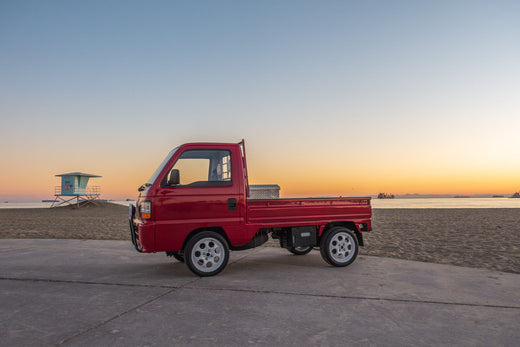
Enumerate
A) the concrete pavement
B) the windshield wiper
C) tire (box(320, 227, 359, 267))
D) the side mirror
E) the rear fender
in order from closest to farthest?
1. the concrete pavement
2. the side mirror
3. the windshield wiper
4. tire (box(320, 227, 359, 267))
5. the rear fender

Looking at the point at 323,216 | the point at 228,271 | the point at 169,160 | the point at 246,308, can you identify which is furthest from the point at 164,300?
the point at 323,216

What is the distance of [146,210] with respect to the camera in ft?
19.8

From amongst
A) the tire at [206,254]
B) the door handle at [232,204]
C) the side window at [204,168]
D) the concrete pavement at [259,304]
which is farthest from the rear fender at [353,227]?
the side window at [204,168]

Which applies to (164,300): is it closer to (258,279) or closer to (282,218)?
(258,279)

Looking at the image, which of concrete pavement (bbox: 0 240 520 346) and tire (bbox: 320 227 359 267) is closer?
concrete pavement (bbox: 0 240 520 346)

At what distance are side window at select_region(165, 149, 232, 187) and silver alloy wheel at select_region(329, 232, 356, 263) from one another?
93.9 inches

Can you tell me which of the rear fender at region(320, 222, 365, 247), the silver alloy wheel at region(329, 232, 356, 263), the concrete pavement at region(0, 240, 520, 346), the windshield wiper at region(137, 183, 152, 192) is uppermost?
the windshield wiper at region(137, 183, 152, 192)

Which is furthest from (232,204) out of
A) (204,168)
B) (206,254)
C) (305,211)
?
(305,211)

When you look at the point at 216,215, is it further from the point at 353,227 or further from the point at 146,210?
the point at 353,227

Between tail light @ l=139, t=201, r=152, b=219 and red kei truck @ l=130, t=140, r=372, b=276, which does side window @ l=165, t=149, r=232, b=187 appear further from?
tail light @ l=139, t=201, r=152, b=219

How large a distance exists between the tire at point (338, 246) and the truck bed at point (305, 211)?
267mm

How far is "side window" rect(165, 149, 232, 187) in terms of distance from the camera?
20.6ft

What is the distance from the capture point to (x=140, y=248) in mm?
6152

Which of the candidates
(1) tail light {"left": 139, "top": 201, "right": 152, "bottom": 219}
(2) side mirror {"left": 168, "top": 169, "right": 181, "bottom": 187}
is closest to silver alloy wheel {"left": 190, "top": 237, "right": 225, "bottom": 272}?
(1) tail light {"left": 139, "top": 201, "right": 152, "bottom": 219}
